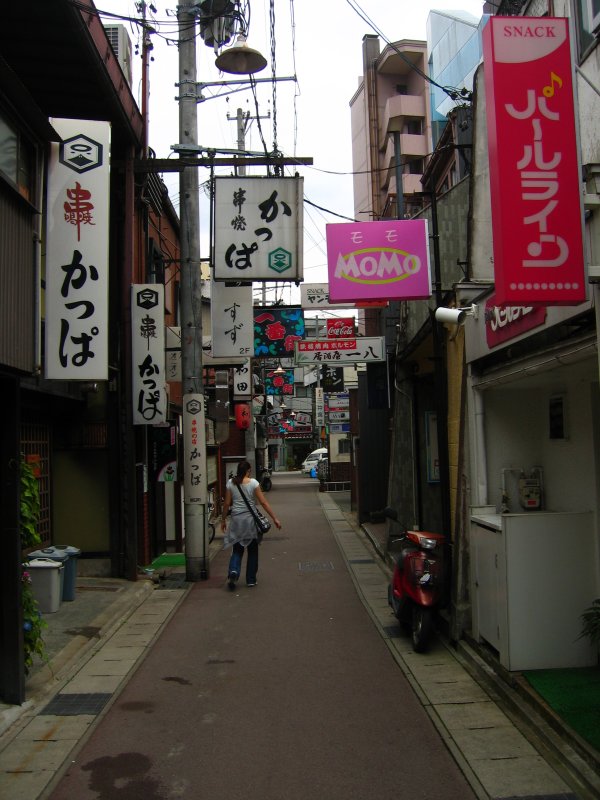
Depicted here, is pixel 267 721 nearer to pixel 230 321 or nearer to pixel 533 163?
pixel 533 163

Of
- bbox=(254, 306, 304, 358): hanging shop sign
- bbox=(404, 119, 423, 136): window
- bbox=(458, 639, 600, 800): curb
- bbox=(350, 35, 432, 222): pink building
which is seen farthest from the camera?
bbox=(404, 119, 423, 136): window

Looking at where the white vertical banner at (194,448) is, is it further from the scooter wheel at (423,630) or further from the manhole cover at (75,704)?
the manhole cover at (75,704)

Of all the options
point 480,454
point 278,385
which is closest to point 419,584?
point 480,454

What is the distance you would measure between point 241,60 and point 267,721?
9.36 meters

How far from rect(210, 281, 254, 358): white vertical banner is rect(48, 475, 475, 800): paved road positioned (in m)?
5.39

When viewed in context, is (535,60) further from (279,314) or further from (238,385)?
(238,385)

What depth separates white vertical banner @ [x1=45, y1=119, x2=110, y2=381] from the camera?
829 cm

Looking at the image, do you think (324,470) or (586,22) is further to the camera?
(324,470)

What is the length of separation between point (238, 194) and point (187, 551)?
6072mm

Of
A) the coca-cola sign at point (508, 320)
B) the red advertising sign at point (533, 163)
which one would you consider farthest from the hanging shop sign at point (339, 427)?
the red advertising sign at point (533, 163)

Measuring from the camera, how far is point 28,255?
19.9ft

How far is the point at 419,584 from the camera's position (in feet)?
24.5

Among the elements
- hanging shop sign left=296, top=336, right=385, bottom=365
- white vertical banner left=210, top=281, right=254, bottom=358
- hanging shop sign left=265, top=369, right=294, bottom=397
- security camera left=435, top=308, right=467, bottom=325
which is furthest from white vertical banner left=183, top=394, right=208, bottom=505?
hanging shop sign left=265, top=369, right=294, bottom=397

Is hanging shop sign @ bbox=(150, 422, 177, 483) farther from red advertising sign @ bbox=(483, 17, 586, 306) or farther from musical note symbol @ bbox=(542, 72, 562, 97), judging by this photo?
musical note symbol @ bbox=(542, 72, 562, 97)
